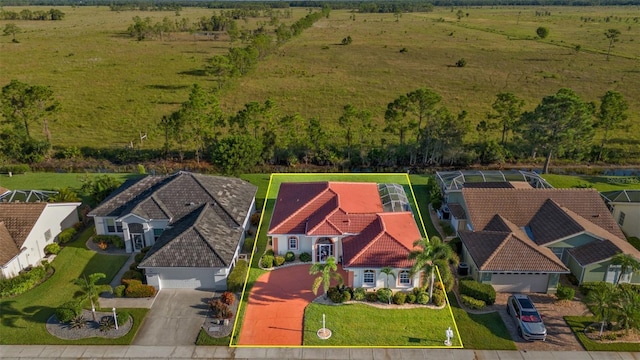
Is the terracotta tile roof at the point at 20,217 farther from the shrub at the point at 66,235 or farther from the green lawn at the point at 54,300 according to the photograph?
the green lawn at the point at 54,300

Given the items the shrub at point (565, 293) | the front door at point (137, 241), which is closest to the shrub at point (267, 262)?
the front door at point (137, 241)

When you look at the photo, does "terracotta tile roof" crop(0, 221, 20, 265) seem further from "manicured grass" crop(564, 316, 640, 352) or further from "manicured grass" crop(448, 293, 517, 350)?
"manicured grass" crop(564, 316, 640, 352)

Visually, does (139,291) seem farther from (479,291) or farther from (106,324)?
(479,291)

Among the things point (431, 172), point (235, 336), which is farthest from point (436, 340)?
point (431, 172)

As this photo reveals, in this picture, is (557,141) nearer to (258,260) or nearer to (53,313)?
(258,260)

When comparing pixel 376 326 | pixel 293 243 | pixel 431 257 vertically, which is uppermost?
pixel 431 257

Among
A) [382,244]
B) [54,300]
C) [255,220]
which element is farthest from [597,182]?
[54,300]

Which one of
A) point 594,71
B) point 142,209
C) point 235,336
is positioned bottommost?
point 235,336
